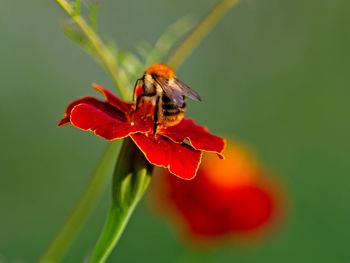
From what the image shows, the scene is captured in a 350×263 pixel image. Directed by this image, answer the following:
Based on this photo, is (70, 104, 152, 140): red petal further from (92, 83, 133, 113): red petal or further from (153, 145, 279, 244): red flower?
(153, 145, 279, 244): red flower

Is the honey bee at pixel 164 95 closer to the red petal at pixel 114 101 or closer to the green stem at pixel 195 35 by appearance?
the red petal at pixel 114 101

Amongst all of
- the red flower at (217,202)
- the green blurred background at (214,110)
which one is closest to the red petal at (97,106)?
the red flower at (217,202)

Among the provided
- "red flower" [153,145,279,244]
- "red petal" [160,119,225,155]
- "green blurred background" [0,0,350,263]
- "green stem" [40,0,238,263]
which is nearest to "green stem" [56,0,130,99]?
"green stem" [40,0,238,263]

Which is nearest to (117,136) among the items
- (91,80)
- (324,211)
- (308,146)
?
(324,211)

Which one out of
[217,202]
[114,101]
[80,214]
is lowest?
[80,214]

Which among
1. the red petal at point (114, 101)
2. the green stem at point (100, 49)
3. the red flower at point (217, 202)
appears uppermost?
the red flower at point (217, 202)

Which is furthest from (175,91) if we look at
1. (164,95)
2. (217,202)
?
(217,202)

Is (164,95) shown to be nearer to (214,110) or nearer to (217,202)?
(217,202)

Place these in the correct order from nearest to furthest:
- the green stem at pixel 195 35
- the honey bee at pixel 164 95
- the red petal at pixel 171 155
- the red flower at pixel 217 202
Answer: the red petal at pixel 171 155, the honey bee at pixel 164 95, the green stem at pixel 195 35, the red flower at pixel 217 202
